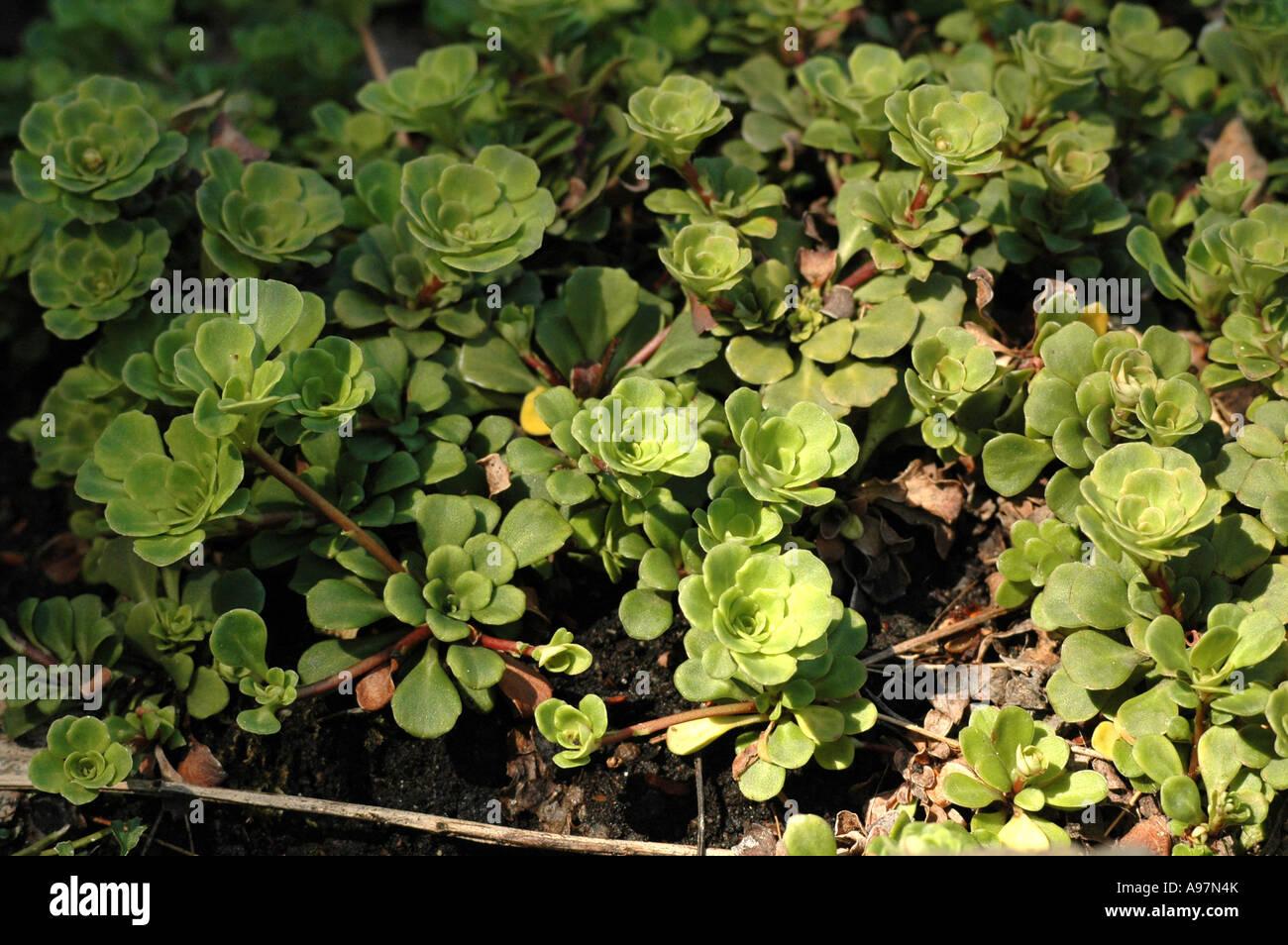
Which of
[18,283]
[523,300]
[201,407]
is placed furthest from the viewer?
[18,283]

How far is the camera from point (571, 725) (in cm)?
273

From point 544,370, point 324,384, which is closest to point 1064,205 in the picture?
point 544,370

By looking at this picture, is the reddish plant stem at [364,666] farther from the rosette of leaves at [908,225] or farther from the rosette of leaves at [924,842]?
the rosette of leaves at [908,225]

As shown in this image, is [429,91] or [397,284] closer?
[397,284]

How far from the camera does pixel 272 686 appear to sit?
110 inches

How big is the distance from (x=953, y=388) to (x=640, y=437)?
853 millimetres

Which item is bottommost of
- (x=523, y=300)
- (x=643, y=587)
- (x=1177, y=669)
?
(x=1177, y=669)

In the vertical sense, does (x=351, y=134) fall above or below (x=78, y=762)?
above

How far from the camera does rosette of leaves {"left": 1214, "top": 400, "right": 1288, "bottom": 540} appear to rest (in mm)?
2828

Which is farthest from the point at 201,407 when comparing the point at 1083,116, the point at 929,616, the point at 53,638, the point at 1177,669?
the point at 1083,116

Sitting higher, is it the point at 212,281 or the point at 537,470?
the point at 212,281

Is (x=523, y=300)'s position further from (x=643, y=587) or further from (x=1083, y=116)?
(x=1083, y=116)

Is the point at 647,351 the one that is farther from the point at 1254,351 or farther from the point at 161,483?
the point at 1254,351

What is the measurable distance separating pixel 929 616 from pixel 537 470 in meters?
1.11
